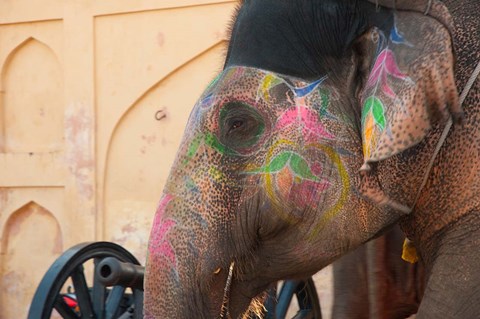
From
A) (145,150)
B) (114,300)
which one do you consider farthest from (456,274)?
(145,150)

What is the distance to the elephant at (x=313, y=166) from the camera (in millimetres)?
1831

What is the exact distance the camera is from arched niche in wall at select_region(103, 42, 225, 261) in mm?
7488

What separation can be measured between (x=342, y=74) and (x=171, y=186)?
384 millimetres

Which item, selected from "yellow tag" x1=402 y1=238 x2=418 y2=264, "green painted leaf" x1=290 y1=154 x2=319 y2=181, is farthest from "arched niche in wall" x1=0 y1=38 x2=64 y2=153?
"green painted leaf" x1=290 y1=154 x2=319 y2=181

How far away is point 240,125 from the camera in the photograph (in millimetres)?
1951

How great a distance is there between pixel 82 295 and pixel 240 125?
2.33 meters

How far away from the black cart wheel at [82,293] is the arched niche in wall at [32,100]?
4290mm

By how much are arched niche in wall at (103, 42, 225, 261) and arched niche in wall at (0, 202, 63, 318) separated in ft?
2.17

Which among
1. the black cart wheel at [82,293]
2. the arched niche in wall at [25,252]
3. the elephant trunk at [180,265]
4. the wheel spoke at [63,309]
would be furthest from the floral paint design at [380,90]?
the arched niche in wall at [25,252]

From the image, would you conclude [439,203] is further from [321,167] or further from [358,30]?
[358,30]

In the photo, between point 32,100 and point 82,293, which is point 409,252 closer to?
point 82,293

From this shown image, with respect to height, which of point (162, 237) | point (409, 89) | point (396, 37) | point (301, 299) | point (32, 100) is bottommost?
point (301, 299)

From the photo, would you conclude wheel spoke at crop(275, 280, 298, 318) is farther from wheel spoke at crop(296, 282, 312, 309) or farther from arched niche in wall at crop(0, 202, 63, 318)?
arched niche in wall at crop(0, 202, 63, 318)

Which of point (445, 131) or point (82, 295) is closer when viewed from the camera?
point (445, 131)
